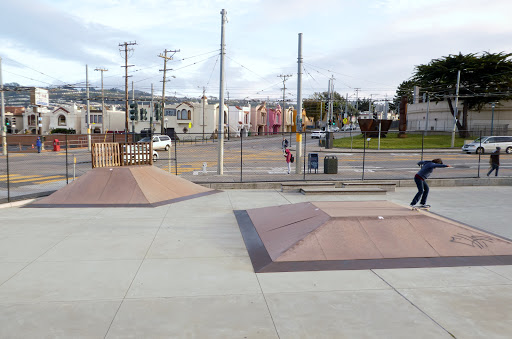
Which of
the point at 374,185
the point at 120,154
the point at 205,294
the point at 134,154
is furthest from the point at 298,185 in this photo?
the point at 205,294

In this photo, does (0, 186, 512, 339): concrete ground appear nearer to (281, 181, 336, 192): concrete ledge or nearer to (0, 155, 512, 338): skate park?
(0, 155, 512, 338): skate park

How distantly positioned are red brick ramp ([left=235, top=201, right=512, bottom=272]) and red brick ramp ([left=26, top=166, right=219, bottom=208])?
19.6 ft

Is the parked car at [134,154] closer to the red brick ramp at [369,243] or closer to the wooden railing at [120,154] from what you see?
the wooden railing at [120,154]

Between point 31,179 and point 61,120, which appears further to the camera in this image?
point 61,120

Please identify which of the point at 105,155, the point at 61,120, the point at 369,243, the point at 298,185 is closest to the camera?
the point at 369,243

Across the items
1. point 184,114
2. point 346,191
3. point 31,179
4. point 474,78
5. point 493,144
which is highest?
point 474,78

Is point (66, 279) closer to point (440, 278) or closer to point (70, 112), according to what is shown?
point (440, 278)

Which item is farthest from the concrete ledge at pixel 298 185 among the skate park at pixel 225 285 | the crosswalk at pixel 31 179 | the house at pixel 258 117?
the house at pixel 258 117

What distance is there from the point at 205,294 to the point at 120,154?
37.6 feet

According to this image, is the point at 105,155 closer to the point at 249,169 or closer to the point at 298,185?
the point at 298,185

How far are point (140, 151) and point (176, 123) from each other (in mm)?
59066

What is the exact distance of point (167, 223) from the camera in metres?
10.9

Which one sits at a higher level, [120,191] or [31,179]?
[120,191]

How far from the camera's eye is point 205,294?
5996 mm
